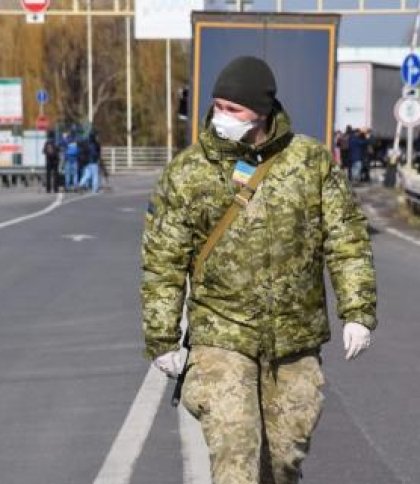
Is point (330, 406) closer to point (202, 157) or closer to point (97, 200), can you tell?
point (202, 157)

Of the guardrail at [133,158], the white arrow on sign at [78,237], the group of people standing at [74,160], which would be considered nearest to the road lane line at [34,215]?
the white arrow on sign at [78,237]

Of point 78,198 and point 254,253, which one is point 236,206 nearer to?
point 254,253

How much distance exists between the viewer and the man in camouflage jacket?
5348mm

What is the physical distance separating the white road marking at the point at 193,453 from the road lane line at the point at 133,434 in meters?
0.21

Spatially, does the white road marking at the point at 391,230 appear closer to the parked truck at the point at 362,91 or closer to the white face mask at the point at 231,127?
the white face mask at the point at 231,127

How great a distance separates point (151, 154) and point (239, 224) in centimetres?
7167

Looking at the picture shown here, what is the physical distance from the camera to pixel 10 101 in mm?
58562

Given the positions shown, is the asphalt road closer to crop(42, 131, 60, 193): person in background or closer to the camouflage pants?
the camouflage pants

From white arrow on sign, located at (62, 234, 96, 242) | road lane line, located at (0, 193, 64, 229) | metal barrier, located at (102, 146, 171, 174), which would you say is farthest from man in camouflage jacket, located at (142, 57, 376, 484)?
metal barrier, located at (102, 146, 171, 174)

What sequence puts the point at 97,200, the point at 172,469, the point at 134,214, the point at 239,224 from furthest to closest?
1. the point at 97,200
2. the point at 134,214
3. the point at 172,469
4. the point at 239,224

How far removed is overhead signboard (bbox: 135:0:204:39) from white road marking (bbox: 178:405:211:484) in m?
35.8

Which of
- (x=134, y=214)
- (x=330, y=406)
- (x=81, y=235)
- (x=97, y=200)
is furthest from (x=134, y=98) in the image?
(x=330, y=406)

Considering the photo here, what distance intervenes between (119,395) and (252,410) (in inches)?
176

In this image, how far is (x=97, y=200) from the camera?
37.8 m
